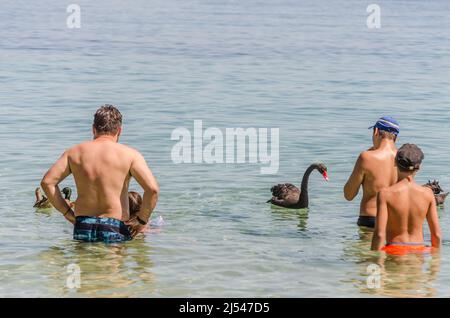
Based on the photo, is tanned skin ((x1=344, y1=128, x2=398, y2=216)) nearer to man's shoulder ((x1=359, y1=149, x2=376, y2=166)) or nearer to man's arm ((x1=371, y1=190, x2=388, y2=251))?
man's shoulder ((x1=359, y1=149, x2=376, y2=166))

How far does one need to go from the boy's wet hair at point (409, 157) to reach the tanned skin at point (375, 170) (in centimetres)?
213

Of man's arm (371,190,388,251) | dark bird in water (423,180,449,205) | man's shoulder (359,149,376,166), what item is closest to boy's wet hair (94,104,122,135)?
man's arm (371,190,388,251)

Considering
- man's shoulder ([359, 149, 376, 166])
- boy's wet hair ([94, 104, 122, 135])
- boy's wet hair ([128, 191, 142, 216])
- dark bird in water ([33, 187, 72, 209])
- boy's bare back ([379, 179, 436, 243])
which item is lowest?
dark bird in water ([33, 187, 72, 209])

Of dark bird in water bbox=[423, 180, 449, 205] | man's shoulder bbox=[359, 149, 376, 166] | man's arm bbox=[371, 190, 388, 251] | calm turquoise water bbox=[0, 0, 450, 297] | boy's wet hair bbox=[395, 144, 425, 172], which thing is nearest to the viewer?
boy's wet hair bbox=[395, 144, 425, 172]

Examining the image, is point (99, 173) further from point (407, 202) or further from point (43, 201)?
point (43, 201)

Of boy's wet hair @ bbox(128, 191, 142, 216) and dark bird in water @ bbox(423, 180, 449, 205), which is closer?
boy's wet hair @ bbox(128, 191, 142, 216)

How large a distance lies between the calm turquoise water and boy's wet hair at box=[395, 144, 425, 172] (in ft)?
4.45

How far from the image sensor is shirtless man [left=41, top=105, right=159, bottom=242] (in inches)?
545

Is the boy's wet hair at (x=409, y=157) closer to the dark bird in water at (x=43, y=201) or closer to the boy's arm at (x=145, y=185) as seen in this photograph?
the boy's arm at (x=145, y=185)

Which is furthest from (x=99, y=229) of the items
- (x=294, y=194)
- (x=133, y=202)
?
(x=294, y=194)

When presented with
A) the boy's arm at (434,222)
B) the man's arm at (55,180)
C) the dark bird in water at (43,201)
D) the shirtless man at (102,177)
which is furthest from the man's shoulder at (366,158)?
the dark bird in water at (43,201)

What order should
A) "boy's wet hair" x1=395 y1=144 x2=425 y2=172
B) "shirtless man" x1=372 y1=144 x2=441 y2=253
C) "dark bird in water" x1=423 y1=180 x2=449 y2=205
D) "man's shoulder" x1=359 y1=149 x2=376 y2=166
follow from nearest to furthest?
"boy's wet hair" x1=395 y1=144 x2=425 y2=172 → "shirtless man" x1=372 y1=144 x2=441 y2=253 → "man's shoulder" x1=359 y1=149 x2=376 y2=166 → "dark bird in water" x1=423 y1=180 x2=449 y2=205
